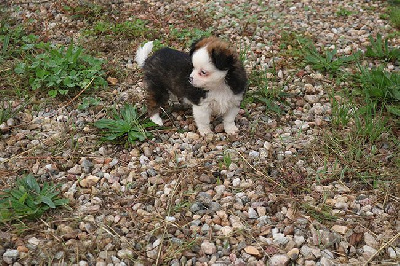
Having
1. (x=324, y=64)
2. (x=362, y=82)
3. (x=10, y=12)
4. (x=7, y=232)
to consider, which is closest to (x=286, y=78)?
(x=324, y=64)

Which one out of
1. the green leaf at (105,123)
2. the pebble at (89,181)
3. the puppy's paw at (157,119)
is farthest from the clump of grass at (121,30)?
the pebble at (89,181)

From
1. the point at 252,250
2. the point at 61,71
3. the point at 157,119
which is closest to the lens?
the point at 252,250

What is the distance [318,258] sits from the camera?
290 centimetres

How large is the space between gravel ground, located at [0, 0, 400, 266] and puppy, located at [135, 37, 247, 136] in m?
0.21

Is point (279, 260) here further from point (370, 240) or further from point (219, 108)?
point (219, 108)

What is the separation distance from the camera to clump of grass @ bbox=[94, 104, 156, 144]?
12.7 feet

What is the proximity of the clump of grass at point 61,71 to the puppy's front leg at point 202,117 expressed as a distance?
1147 millimetres

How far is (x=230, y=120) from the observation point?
4.00 m

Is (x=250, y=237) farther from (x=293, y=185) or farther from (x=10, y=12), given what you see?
(x=10, y=12)

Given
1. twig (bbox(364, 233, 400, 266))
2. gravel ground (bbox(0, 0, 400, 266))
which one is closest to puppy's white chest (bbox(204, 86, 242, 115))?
gravel ground (bbox(0, 0, 400, 266))

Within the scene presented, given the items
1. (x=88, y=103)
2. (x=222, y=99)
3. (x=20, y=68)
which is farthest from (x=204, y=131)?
(x=20, y=68)

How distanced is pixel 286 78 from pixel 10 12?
350 centimetres

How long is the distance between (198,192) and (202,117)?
30.8 inches

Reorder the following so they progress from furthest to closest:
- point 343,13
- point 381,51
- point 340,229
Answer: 1. point 343,13
2. point 381,51
3. point 340,229
